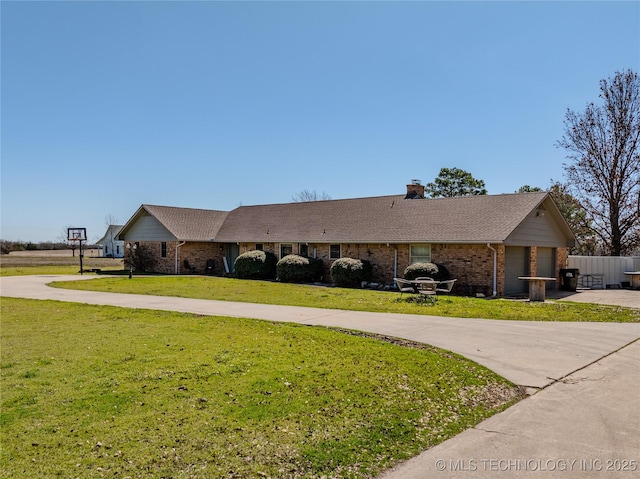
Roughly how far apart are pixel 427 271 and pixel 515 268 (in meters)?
4.18

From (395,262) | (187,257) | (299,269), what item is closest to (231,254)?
A: (187,257)

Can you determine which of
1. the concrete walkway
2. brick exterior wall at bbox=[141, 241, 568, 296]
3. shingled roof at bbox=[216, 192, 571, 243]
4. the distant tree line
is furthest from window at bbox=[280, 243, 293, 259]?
the distant tree line

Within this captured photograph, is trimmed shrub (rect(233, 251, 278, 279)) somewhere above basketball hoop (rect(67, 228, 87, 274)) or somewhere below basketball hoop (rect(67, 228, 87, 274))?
below

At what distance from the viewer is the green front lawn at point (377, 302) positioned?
1379cm

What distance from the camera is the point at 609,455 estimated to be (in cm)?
463

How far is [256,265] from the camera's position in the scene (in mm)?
27562

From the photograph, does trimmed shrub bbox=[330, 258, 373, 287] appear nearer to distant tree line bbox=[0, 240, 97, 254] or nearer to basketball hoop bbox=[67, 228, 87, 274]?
basketball hoop bbox=[67, 228, 87, 274]

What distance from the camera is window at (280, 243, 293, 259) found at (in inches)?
1108

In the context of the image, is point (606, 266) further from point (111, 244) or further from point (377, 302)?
point (111, 244)

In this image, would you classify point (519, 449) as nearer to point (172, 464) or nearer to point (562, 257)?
point (172, 464)

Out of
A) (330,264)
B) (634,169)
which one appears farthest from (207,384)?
(634,169)

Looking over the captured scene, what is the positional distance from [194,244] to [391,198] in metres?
13.2

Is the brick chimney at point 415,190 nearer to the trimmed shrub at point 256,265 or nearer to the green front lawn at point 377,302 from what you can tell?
the trimmed shrub at point 256,265

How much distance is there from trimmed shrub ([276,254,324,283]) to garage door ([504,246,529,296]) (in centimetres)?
939
